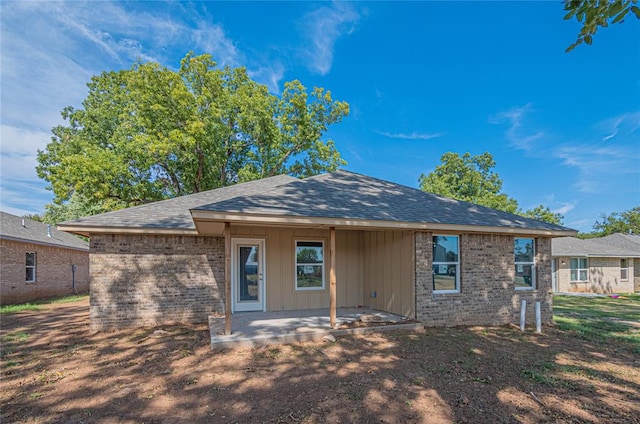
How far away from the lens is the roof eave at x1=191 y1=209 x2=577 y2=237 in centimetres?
618

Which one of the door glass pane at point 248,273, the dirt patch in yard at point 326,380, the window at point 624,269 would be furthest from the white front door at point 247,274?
the window at point 624,269

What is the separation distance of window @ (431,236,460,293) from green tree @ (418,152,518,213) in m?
24.7

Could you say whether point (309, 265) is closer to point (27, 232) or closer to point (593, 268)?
point (27, 232)

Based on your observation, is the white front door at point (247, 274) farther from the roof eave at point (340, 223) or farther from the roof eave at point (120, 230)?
the roof eave at point (340, 223)

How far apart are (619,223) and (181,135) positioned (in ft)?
175

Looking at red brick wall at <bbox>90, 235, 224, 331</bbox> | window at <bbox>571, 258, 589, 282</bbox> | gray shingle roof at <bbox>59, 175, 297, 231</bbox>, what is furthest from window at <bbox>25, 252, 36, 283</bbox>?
window at <bbox>571, 258, 589, 282</bbox>

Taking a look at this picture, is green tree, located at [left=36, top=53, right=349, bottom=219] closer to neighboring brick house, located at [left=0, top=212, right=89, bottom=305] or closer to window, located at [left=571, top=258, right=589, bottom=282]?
neighboring brick house, located at [left=0, top=212, right=89, bottom=305]

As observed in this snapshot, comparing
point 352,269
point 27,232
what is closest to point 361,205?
point 352,269

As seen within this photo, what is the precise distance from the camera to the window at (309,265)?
9883 mm

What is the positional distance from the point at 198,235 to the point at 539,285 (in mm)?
9560

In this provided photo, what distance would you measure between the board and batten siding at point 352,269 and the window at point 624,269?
72.6 feet

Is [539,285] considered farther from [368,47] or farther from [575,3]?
[368,47]

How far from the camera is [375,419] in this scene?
3.73 metres

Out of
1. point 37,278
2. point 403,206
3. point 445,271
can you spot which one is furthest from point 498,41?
point 37,278
